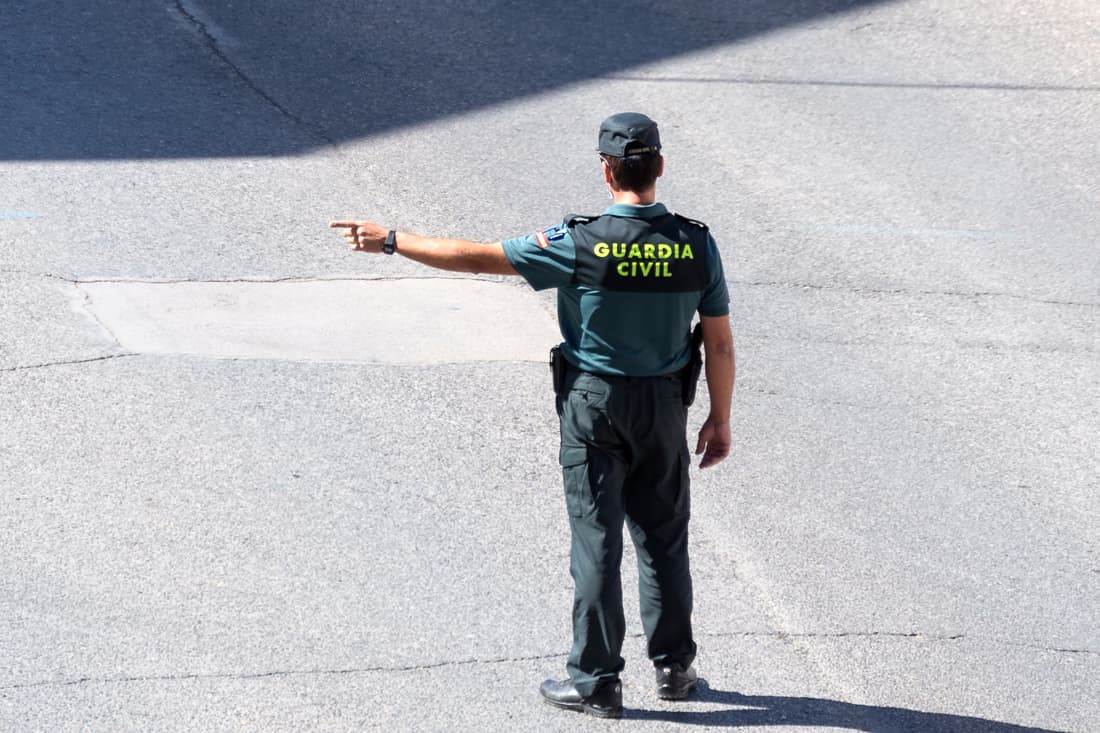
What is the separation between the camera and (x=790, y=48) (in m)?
12.1

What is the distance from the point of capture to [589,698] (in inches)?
186

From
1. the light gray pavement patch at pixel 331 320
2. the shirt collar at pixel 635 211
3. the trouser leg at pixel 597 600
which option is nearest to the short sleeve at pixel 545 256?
the shirt collar at pixel 635 211

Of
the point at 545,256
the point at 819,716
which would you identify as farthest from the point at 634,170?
the point at 819,716

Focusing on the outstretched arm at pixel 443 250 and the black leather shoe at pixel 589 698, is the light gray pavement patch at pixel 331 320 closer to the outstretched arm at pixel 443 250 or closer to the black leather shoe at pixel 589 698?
the outstretched arm at pixel 443 250

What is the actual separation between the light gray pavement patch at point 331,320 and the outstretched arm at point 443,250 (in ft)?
8.70

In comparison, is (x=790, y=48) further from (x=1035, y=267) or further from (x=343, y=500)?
(x=343, y=500)

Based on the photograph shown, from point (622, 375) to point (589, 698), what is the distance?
44.2 inches

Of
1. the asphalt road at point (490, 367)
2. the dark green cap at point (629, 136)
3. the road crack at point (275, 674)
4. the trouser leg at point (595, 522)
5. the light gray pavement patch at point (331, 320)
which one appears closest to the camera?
the dark green cap at point (629, 136)

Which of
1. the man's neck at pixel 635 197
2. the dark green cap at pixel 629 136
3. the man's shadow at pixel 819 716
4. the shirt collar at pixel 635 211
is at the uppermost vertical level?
the dark green cap at pixel 629 136

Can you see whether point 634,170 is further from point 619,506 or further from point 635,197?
point 619,506

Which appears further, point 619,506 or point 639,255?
point 619,506

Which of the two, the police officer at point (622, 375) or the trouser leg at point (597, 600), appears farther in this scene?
the trouser leg at point (597, 600)

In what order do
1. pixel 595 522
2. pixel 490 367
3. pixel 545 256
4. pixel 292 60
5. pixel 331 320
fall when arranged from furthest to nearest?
pixel 292 60, pixel 331 320, pixel 490 367, pixel 595 522, pixel 545 256

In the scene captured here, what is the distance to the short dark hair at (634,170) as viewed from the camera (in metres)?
4.46
